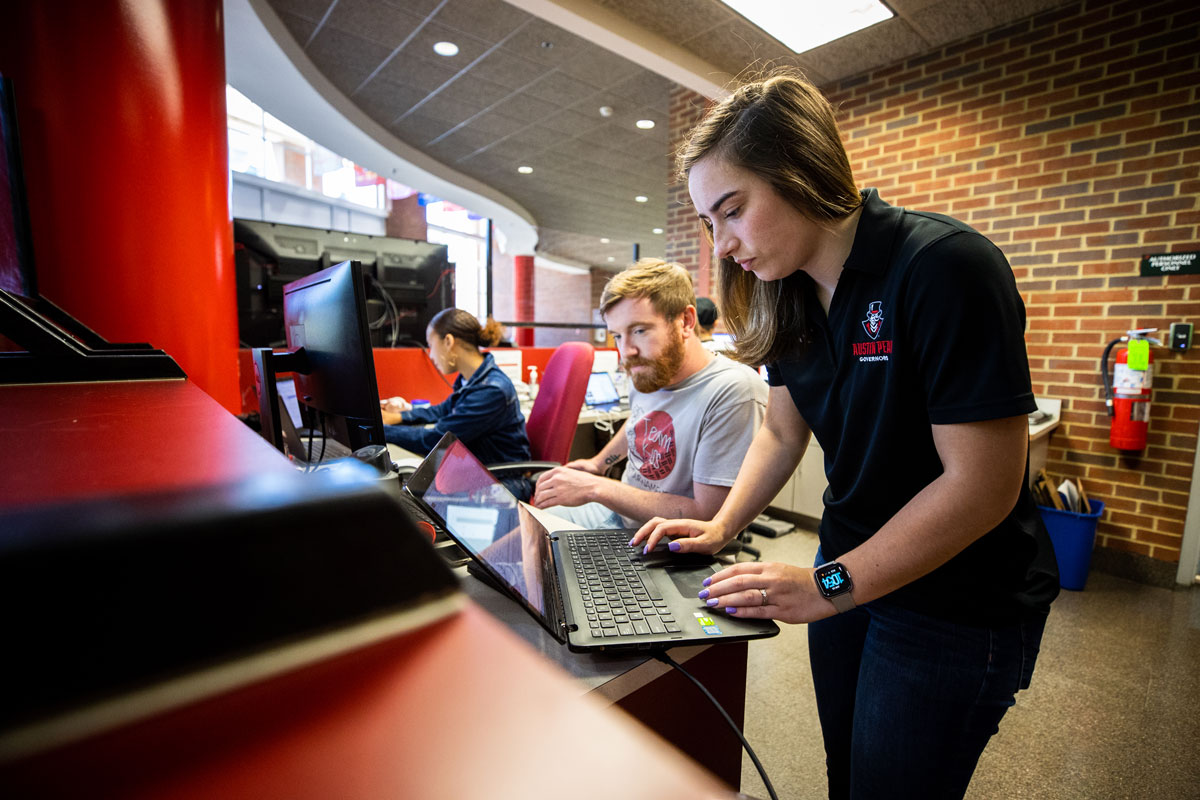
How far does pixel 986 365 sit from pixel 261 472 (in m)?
0.70

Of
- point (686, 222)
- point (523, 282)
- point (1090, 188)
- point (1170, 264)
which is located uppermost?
point (523, 282)

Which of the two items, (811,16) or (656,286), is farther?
(811,16)

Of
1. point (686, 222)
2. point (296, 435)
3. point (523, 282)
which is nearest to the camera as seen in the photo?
point (296, 435)

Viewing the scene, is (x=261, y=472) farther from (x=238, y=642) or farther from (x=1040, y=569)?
(x=1040, y=569)

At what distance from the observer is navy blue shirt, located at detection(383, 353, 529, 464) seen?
2.18 m

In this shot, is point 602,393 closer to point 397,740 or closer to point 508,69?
point 508,69

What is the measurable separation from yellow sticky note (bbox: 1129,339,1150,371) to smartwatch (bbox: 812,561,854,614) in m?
2.89

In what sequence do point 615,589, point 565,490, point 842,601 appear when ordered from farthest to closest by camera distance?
point 565,490
point 615,589
point 842,601

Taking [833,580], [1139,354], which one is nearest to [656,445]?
[833,580]

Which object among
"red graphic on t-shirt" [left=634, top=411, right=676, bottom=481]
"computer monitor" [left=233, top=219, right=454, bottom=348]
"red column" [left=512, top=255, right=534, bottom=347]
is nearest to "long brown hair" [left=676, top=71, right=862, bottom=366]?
"red graphic on t-shirt" [left=634, top=411, right=676, bottom=481]

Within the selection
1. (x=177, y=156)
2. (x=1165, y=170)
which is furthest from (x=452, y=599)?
(x=1165, y=170)

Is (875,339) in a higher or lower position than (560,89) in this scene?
lower

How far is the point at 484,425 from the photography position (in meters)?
2.21

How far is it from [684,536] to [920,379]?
424 millimetres
